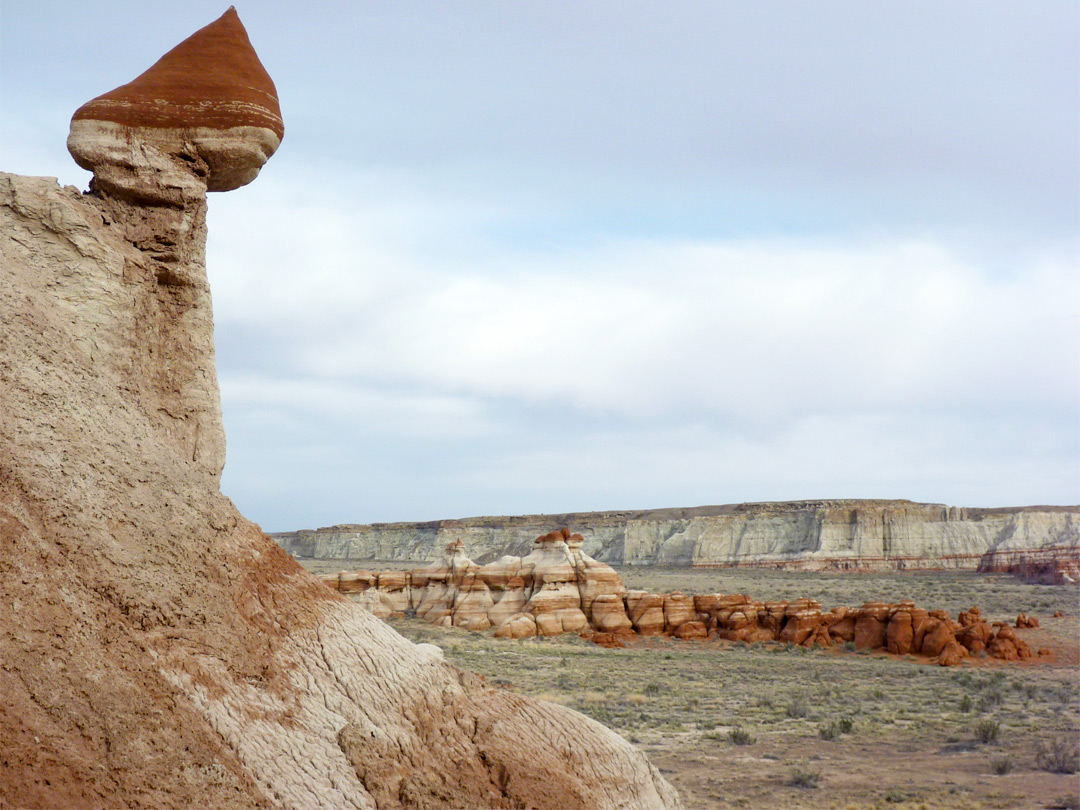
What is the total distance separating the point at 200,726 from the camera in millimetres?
4711

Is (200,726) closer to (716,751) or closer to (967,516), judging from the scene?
(716,751)

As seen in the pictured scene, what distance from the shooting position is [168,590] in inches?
201

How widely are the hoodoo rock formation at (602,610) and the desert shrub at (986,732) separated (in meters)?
13.5

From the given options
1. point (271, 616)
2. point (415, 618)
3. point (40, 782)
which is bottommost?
point (415, 618)

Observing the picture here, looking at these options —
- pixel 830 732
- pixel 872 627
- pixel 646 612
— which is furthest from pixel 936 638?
pixel 830 732

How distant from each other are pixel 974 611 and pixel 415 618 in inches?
874

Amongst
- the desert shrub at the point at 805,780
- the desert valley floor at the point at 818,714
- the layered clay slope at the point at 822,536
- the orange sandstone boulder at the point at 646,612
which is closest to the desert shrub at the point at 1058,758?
the desert valley floor at the point at 818,714

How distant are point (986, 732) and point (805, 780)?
17.1 feet

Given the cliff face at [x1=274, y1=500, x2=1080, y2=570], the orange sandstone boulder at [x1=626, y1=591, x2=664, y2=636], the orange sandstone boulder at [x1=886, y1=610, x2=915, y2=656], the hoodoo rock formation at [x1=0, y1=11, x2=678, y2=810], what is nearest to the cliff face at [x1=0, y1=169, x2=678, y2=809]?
the hoodoo rock formation at [x1=0, y1=11, x2=678, y2=810]

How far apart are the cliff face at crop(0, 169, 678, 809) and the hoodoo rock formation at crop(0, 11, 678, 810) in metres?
0.01

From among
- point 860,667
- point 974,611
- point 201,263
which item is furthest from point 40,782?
point 974,611

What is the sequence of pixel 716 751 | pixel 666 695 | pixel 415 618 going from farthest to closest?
pixel 415 618
pixel 666 695
pixel 716 751

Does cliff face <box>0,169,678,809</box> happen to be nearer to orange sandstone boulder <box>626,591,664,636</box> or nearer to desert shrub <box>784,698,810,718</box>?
desert shrub <box>784,698,810,718</box>

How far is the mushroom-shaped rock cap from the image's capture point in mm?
6297
